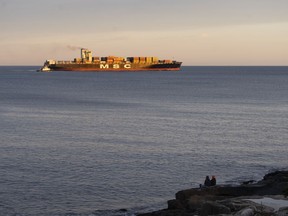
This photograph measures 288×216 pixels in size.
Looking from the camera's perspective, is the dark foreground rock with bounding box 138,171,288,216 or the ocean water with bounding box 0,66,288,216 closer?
the dark foreground rock with bounding box 138,171,288,216

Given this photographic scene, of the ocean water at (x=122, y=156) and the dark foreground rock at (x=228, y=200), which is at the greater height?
the dark foreground rock at (x=228, y=200)

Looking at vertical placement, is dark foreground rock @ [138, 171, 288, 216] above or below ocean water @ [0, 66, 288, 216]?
above

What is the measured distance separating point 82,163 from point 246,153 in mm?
12058

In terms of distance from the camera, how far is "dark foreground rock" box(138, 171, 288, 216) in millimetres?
17959

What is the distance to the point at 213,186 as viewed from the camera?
24094 millimetres

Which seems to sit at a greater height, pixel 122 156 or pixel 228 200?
pixel 228 200

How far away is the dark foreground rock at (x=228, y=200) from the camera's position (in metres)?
18.0

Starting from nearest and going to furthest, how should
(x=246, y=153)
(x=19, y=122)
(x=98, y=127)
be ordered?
1. (x=246, y=153)
2. (x=98, y=127)
3. (x=19, y=122)

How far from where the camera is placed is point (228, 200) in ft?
67.4

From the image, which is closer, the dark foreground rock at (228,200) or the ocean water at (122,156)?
the dark foreground rock at (228,200)

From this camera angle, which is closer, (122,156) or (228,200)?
(228,200)

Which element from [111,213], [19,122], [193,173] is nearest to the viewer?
[111,213]

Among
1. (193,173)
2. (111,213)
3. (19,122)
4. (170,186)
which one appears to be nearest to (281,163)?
(193,173)

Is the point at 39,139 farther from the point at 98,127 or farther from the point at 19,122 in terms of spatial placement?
the point at 19,122
